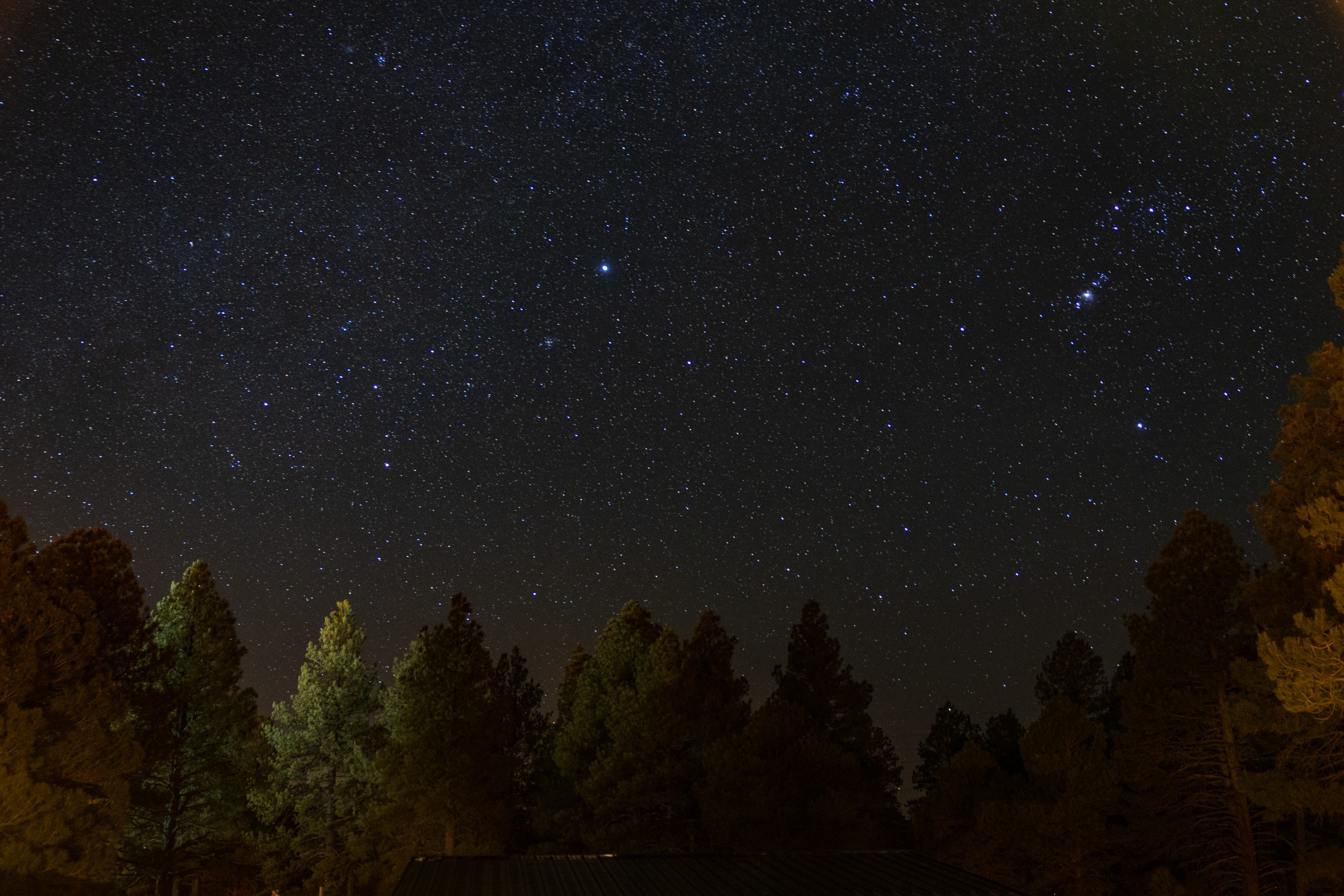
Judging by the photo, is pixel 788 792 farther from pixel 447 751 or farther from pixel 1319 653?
pixel 1319 653

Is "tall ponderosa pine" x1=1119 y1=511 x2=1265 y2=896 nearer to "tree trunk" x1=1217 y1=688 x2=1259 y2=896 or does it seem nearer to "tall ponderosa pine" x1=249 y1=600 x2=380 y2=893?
"tree trunk" x1=1217 y1=688 x2=1259 y2=896

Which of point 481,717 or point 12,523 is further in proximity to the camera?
point 481,717

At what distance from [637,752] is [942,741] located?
59.1 ft

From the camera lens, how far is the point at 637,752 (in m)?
28.6

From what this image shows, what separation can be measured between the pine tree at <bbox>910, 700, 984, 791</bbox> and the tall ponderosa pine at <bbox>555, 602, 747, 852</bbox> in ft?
41.2

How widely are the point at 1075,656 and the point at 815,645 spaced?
10416 millimetres

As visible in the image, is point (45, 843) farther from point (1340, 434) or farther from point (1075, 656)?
point (1075, 656)

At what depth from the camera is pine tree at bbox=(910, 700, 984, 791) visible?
4059cm

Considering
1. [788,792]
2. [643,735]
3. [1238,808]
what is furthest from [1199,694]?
[643,735]

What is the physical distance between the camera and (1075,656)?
118 ft

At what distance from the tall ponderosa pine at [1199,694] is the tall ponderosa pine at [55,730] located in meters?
23.9

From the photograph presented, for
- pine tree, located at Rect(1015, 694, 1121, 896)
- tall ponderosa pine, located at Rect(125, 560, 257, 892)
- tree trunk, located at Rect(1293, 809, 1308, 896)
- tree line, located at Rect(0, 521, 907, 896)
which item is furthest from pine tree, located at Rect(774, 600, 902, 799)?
tall ponderosa pine, located at Rect(125, 560, 257, 892)

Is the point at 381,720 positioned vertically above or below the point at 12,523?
below

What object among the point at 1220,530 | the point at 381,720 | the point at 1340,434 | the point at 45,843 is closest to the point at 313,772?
the point at 381,720
